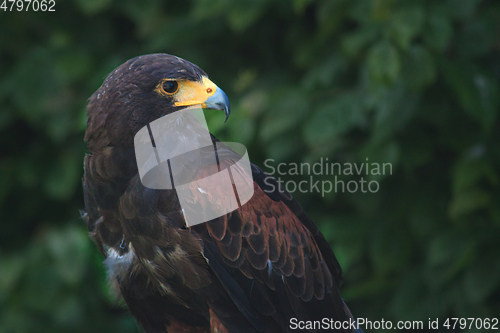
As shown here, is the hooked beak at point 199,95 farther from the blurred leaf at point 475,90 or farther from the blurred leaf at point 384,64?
the blurred leaf at point 475,90

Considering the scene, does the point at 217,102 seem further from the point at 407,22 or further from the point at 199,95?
the point at 407,22

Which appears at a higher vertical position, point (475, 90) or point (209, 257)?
point (475, 90)

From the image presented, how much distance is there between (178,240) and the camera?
221 cm

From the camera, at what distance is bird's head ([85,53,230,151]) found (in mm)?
2221

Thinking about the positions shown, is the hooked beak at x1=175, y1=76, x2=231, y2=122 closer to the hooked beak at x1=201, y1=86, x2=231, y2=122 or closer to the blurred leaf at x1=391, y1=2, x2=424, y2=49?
the hooked beak at x1=201, y1=86, x2=231, y2=122

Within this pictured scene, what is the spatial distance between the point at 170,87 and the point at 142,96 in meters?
0.13

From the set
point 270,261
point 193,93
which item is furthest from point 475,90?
point 193,93

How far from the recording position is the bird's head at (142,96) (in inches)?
87.4

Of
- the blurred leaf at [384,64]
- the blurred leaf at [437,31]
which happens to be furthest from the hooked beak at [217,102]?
the blurred leaf at [437,31]

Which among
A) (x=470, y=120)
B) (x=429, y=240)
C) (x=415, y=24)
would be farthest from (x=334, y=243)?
(x=415, y=24)
